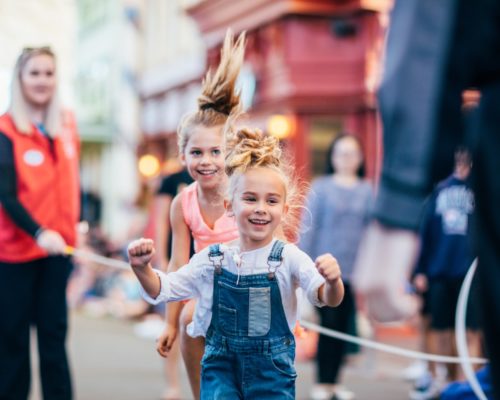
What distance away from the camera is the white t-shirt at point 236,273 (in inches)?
137

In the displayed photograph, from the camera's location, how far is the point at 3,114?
5117 mm

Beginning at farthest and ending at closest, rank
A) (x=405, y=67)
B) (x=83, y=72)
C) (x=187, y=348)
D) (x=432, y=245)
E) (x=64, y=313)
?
(x=83, y=72)
(x=432, y=245)
(x=64, y=313)
(x=187, y=348)
(x=405, y=67)

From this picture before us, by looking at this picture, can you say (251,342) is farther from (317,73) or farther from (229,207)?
(317,73)

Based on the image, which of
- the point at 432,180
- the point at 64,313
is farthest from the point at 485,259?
the point at 64,313

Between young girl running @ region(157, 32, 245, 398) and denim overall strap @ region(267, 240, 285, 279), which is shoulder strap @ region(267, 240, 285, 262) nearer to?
denim overall strap @ region(267, 240, 285, 279)

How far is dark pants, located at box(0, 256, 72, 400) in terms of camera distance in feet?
16.4

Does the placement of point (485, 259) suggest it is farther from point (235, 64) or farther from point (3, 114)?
point (3, 114)

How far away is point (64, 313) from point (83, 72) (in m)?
31.1

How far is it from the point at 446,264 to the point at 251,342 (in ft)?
11.9

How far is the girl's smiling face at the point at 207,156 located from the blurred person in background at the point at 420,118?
7.68ft

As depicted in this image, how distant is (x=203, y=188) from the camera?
4227 millimetres

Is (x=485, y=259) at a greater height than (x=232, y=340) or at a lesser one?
greater

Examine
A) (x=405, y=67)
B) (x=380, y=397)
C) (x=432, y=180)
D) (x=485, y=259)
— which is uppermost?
(x=405, y=67)

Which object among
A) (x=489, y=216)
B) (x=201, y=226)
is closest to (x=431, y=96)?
(x=489, y=216)
